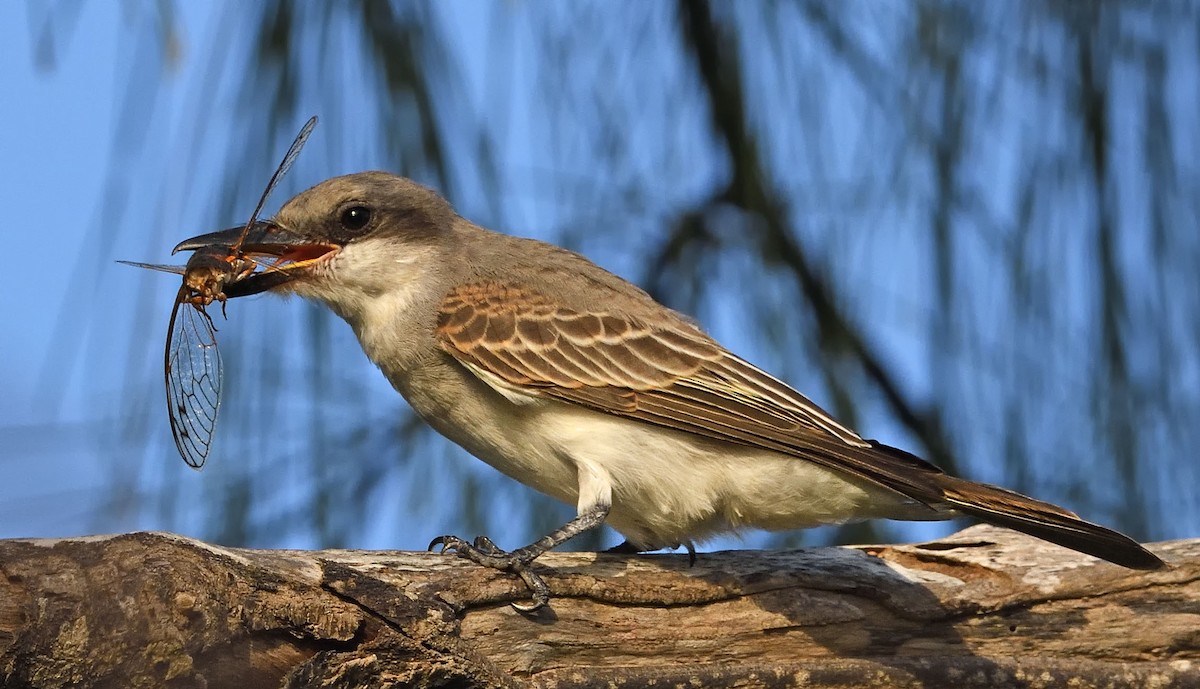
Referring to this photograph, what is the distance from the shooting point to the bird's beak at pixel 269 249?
147 inches

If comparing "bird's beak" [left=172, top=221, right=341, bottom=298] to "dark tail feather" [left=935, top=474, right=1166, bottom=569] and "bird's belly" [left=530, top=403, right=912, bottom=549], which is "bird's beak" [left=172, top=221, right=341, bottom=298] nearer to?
"bird's belly" [left=530, top=403, right=912, bottom=549]

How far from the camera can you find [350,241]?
4.13 m

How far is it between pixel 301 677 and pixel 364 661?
0.16 metres

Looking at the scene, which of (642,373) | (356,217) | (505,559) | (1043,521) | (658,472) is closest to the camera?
(505,559)

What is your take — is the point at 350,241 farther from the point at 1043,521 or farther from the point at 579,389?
the point at 1043,521

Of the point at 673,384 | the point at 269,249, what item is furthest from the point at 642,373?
the point at 269,249

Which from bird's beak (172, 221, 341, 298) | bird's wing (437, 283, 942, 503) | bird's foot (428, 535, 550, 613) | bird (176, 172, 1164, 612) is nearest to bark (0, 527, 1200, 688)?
bird's foot (428, 535, 550, 613)

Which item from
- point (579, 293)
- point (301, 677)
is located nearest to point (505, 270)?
point (579, 293)

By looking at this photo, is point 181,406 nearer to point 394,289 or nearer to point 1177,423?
point 394,289

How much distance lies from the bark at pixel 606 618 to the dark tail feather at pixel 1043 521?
0.80 feet

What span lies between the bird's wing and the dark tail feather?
110mm

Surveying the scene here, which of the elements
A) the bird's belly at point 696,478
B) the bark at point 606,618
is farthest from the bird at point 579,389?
the bark at point 606,618

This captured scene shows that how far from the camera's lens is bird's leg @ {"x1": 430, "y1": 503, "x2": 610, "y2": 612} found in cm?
321

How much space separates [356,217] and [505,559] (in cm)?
129
